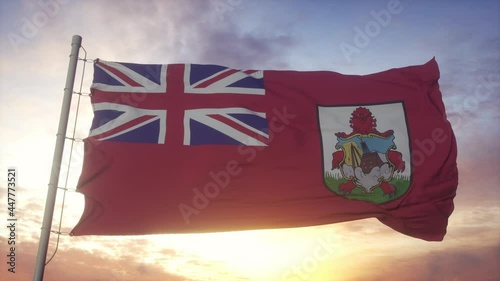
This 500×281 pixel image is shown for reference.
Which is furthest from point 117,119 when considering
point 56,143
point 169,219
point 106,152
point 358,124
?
point 358,124

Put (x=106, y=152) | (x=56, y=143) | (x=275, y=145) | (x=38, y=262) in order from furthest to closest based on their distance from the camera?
1. (x=275, y=145)
2. (x=106, y=152)
3. (x=56, y=143)
4. (x=38, y=262)

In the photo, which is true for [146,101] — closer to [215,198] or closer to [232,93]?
[232,93]

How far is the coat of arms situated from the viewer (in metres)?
9.55

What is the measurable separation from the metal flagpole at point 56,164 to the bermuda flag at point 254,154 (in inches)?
27.3

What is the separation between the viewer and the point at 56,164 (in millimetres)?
8219

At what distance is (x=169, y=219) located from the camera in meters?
8.96

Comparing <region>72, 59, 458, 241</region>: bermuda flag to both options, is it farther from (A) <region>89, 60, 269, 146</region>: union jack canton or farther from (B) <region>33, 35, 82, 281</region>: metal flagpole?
(B) <region>33, 35, 82, 281</region>: metal flagpole

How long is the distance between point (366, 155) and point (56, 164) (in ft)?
18.1

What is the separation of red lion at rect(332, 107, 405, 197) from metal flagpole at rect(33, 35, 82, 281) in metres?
4.85

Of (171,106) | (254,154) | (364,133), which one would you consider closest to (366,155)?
(364,133)

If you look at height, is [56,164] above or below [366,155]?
below

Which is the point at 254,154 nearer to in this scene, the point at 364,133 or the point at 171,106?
the point at 171,106

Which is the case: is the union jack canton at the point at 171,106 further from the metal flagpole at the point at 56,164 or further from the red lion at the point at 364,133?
the red lion at the point at 364,133

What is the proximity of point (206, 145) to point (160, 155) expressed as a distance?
88 centimetres
